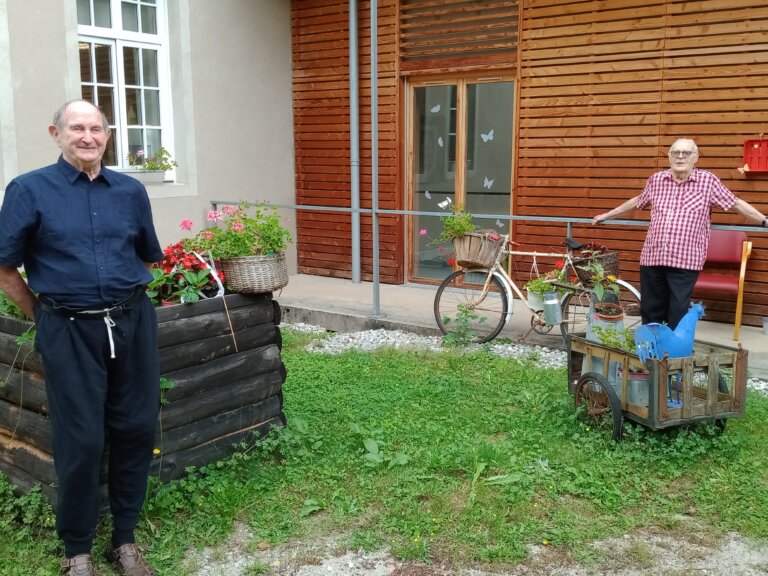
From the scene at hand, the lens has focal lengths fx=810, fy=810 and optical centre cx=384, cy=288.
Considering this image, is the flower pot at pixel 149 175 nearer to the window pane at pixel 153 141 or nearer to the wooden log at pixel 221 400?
the window pane at pixel 153 141

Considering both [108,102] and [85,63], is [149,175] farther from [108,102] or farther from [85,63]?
[85,63]

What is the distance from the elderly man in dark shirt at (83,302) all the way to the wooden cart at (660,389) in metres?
2.52

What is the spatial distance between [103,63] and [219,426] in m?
5.35

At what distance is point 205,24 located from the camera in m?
8.62

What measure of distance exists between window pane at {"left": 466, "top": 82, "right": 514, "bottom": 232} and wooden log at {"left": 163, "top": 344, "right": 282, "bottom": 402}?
469 centimetres

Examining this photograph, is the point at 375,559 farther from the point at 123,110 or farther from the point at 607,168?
the point at 123,110

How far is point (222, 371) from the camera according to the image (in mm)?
4141

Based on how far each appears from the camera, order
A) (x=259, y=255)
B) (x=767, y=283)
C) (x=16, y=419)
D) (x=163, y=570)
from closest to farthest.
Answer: (x=163, y=570), (x=16, y=419), (x=259, y=255), (x=767, y=283)

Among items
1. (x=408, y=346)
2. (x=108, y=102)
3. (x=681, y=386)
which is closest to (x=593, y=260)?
(x=408, y=346)

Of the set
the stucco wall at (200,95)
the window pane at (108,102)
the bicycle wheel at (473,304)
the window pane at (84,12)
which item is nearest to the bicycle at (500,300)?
the bicycle wheel at (473,304)

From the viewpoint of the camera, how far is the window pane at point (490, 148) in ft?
27.7

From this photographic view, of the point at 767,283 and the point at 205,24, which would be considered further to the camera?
the point at 205,24

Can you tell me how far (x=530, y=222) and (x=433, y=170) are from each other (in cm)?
140

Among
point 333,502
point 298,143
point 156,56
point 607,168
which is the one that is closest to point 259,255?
point 333,502
